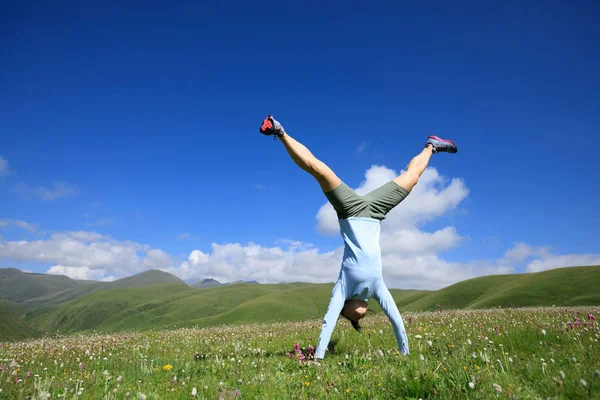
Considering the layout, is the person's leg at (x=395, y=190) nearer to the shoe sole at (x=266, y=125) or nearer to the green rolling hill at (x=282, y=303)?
the shoe sole at (x=266, y=125)

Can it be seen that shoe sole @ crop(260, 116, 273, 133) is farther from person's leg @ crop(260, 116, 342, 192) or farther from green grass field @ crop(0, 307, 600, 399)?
green grass field @ crop(0, 307, 600, 399)

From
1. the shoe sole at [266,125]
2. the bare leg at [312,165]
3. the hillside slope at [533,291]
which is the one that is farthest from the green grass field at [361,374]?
the hillside slope at [533,291]

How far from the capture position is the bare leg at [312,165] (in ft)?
18.3

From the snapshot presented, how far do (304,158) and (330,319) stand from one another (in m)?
2.51

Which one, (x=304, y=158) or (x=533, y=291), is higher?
(x=304, y=158)

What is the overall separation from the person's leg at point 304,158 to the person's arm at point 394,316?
1844 millimetres

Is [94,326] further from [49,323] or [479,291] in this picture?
[479,291]

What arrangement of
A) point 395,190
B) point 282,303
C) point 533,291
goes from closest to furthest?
point 395,190
point 533,291
point 282,303

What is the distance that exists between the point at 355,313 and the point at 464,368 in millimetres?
2026

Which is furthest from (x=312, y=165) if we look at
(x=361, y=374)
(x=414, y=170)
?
(x=361, y=374)

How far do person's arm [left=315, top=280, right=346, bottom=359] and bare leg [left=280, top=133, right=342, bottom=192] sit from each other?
1651mm

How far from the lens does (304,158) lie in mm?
5598

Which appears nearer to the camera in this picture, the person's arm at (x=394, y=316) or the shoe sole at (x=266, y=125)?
the person's arm at (x=394, y=316)

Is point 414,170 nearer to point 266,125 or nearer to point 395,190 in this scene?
point 395,190
